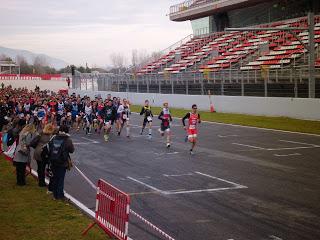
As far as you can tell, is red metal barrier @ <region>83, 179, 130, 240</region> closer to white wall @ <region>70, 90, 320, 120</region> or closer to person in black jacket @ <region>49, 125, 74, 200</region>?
person in black jacket @ <region>49, 125, 74, 200</region>

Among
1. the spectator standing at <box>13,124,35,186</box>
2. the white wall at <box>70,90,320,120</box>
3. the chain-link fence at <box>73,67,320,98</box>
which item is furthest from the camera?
the chain-link fence at <box>73,67,320,98</box>

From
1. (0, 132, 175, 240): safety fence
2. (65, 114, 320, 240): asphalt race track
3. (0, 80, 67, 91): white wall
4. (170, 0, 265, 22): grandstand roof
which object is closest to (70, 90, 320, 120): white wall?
(65, 114, 320, 240): asphalt race track

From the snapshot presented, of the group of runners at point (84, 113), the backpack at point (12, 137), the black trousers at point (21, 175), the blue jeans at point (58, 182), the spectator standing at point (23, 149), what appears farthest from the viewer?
the group of runners at point (84, 113)

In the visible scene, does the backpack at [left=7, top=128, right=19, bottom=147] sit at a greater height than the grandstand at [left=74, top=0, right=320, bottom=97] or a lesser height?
lesser

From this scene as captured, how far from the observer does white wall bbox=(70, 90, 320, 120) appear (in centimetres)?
3122

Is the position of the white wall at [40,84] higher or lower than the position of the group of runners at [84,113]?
higher

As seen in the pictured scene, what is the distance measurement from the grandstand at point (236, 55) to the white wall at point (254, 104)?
41.9 inches

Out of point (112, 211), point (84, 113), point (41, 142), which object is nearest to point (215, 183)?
point (41, 142)

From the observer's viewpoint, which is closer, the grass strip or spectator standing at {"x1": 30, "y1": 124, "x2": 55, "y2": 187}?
the grass strip

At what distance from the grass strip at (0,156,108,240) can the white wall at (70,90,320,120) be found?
20.8 metres

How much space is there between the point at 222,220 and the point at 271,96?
26893mm

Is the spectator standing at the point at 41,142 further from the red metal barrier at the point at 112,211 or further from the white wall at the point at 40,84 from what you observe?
the white wall at the point at 40,84

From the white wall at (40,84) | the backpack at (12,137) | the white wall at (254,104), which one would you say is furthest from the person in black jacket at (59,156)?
the white wall at (40,84)

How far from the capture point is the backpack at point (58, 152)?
12.3 meters
